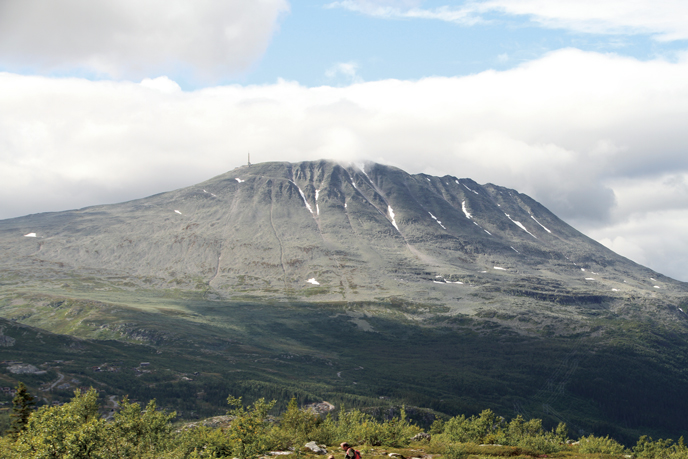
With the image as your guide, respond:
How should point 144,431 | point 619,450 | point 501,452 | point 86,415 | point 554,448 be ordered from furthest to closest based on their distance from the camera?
point 619,450 → point 554,448 → point 501,452 → point 86,415 → point 144,431

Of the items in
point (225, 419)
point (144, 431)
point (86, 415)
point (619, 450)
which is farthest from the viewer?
point (225, 419)

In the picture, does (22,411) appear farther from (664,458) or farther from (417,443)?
(664,458)

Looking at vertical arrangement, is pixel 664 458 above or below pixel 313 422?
below

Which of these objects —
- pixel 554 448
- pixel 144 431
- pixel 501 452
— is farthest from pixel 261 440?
pixel 554 448

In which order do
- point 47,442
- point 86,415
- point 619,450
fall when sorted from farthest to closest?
point 619,450 < point 86,415 < point 47,442

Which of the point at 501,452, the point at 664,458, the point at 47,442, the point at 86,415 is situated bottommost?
the point at 664,458

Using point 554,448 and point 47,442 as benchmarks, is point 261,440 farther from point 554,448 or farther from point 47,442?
point 554,448

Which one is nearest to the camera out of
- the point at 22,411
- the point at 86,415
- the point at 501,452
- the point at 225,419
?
the point at 86,415

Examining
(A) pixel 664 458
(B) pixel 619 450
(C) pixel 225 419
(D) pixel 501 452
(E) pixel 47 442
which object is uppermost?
(E) pixel 47 442

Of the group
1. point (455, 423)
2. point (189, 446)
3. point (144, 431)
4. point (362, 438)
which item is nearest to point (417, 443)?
point (362, 438)

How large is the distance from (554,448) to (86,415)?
7914 centimetres

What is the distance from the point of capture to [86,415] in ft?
198

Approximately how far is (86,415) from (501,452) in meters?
60.6

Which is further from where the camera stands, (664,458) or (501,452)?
(664,458)
